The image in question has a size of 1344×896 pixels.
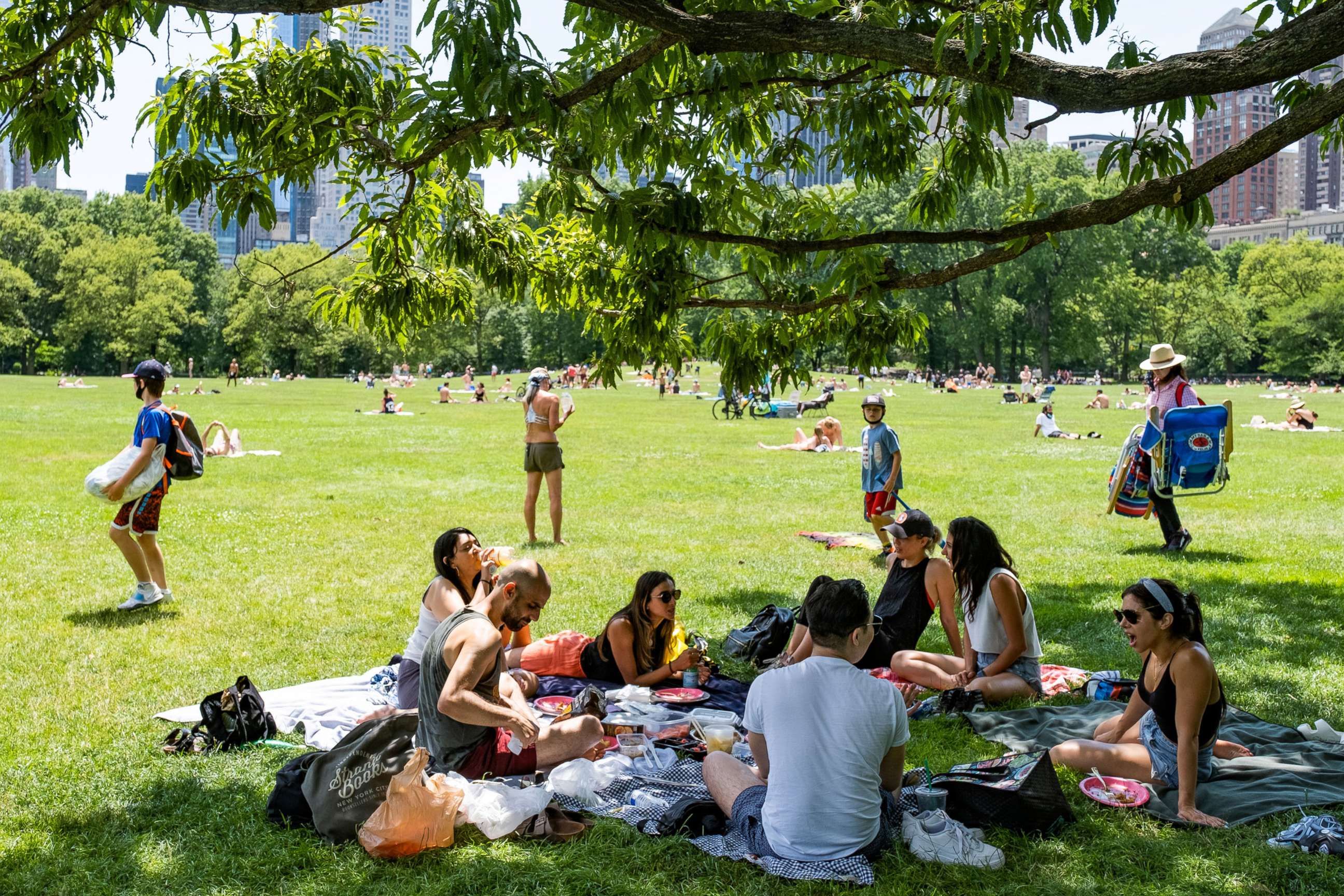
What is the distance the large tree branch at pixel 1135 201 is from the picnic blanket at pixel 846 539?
20.7 feet

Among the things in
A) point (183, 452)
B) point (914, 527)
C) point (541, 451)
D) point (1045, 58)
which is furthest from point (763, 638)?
point (541, 451)

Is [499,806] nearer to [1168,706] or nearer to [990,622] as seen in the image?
[1168,706]

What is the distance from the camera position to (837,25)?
4.25m

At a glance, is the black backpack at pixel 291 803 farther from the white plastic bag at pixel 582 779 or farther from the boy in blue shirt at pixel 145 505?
the boy in blue shirt at pixel 145 505

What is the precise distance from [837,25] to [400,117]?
1.76 metres

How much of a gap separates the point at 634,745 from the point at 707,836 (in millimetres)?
1056

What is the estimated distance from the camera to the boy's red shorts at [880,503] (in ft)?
35.5

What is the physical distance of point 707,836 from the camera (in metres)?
4.50

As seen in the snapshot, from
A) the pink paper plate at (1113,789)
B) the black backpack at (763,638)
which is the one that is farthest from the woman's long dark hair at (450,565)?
the pink paper plate at (1113,789)

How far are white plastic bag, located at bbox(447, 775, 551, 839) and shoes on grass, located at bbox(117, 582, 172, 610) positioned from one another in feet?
15.8

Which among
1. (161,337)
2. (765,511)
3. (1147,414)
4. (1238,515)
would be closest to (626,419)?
(765,511)

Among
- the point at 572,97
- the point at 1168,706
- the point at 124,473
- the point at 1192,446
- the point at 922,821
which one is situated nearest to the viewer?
the point at 922,821

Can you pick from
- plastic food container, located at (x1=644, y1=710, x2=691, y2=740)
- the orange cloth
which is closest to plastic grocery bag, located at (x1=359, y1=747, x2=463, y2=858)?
plastic food container, located at (x1=644, y1=710, x2=691, y2=740)

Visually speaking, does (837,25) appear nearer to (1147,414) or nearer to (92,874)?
(92,874)
